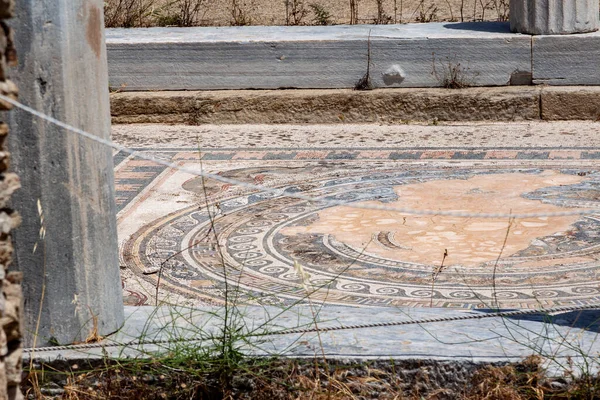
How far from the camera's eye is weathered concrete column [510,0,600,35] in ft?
25.6

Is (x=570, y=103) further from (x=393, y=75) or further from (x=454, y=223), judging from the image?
(x=454, y=223)

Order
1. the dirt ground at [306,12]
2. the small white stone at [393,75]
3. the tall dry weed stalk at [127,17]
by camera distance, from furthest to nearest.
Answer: the dirt ground at [306,12] < the tall dry weed stalk at [127,17] < the small white stone at [393,75]

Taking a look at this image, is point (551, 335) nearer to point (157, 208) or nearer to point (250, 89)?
point (157, 208)

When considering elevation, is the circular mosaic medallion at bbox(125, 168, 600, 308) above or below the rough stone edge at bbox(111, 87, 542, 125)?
below

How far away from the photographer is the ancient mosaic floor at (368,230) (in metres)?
4.32

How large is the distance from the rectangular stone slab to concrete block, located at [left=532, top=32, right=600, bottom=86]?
10cm

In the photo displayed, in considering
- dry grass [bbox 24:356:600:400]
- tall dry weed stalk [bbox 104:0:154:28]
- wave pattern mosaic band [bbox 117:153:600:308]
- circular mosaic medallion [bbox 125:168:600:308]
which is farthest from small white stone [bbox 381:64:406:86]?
dry grass [bbox 24:356:600:400]

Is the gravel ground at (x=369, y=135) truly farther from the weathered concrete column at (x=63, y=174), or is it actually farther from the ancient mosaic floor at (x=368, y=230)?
the weathered concrete column at (x=63, y=174)

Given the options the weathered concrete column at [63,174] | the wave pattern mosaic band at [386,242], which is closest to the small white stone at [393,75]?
the wave pattern mosaic band at [386,242]

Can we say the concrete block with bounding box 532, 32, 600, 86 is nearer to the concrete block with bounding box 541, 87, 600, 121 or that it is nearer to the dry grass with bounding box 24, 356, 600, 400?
the concrete block with bounding box 541, 87, 600, 121

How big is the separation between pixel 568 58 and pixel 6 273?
5.99 metres

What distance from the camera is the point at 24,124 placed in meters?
2.93

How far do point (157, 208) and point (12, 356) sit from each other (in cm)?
320

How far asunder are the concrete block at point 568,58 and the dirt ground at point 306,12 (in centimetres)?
176
